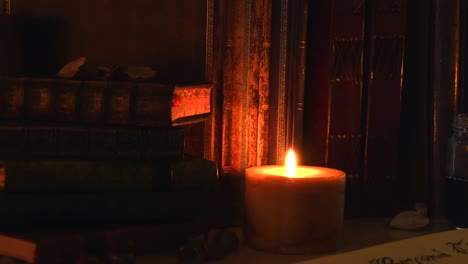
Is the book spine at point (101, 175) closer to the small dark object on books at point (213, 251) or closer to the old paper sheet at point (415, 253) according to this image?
the small dark object on books at point (213, 251)

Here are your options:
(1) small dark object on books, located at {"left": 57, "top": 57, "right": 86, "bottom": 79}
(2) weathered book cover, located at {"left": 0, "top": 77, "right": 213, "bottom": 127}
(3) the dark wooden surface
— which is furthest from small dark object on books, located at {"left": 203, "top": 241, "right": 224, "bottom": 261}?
(1) small dark object on books, located at {"left": 57, "top": 57, "right": 86, "bottom": 79}

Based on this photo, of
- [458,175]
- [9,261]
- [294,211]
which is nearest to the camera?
[9,261]

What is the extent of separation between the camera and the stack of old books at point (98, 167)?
631 millimetres

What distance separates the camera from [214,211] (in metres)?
0.81

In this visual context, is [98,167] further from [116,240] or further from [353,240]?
[353,240]

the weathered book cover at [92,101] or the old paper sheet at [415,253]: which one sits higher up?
the weathered book cover at [92,101]

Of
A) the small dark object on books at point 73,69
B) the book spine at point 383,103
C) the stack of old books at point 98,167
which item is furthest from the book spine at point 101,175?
the book spine at point 383,103

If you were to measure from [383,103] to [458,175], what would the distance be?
121 millimetres

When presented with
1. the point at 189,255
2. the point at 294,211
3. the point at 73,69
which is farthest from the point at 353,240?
the point at 73,69

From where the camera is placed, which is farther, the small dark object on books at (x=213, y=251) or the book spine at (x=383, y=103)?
the book spine at (x=383, y=103)

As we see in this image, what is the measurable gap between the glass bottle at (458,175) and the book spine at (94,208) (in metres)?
0.31

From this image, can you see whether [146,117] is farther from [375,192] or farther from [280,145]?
[375,192]

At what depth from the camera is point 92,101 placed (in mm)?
688

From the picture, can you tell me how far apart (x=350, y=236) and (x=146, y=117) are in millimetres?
267
